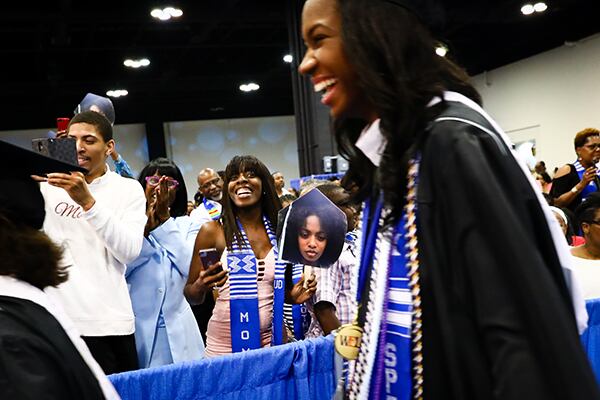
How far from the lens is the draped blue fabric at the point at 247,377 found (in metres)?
2.31

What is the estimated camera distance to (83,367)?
1277mm

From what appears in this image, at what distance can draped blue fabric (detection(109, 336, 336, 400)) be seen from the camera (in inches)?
90.8

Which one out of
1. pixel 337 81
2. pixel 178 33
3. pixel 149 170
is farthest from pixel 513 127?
pixel 337 81

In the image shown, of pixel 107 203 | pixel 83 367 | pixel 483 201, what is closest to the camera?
pixel 483 201

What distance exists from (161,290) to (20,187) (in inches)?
71.9

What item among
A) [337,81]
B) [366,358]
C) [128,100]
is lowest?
[366,358]

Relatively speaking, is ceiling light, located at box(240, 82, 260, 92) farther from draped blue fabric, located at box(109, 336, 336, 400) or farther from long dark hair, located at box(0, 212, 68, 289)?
long dark hair, located at box(0, 212, 68, 289)

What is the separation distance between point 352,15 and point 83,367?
86cm

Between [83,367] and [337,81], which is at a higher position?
[337,81]

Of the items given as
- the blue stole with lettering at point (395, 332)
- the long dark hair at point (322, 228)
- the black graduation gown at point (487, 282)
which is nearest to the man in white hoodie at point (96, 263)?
the long dark hair at point (322, 228)

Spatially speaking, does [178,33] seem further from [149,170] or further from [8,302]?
[8,302]

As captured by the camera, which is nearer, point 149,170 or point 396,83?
point 396,83

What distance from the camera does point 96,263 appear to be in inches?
107

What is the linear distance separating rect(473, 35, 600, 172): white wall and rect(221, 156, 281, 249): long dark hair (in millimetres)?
11193
